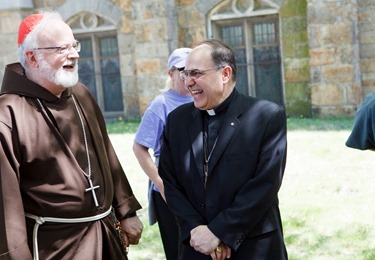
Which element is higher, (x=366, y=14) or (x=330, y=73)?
(x=366, y=14)

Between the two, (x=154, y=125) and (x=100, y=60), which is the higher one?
(x=100, y=60)

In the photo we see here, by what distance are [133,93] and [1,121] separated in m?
10.1

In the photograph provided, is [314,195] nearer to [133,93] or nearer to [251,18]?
[251,18]

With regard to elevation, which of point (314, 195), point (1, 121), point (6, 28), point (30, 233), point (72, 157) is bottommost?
point (314, 195)

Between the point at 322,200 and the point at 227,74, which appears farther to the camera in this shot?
the point at 322,200

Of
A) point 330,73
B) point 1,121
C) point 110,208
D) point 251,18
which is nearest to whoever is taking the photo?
point 1,121

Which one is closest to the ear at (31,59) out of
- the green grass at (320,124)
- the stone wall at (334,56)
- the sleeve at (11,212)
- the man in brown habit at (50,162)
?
the man in brown habit at (50,162)

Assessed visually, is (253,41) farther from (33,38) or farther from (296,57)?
(33,38)

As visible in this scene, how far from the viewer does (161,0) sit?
40.0ft

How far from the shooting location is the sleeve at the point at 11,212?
10.4ft

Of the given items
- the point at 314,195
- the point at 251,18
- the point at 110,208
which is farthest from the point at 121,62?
the point at 110,208

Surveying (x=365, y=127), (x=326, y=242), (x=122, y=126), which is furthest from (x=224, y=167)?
(x=122, y=126)

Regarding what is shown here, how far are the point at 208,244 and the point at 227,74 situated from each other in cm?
91

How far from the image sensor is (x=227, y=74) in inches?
139
